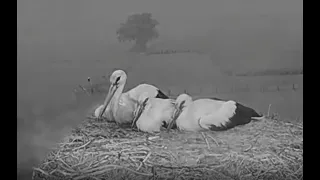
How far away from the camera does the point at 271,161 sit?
2.74 metres

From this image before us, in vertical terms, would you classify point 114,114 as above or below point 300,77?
below

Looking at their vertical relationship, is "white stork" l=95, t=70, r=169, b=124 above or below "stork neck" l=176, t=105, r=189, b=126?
above

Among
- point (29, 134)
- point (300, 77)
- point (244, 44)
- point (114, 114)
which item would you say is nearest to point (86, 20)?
point (114, 114)

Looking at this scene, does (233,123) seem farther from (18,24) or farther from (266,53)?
(18,24)

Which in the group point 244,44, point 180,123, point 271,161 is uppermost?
point 244,44

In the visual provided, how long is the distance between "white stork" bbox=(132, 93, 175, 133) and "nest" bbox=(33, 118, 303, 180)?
0.05 metres

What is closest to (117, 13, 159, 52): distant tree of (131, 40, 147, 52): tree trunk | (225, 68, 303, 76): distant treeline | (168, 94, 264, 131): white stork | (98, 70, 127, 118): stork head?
(131, 40, 147, 52): tree trunk

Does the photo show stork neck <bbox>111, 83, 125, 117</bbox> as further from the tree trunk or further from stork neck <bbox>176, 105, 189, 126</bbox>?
stork neck <bbox>176, 105, 189, 126</bbox>

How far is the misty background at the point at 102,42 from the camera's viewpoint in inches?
111

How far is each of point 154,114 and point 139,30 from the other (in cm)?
50

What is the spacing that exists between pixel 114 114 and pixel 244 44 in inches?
34.2

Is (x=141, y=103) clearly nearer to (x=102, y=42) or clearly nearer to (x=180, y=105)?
(x=180, y=105)

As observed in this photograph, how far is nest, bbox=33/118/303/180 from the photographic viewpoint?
272 centimetres

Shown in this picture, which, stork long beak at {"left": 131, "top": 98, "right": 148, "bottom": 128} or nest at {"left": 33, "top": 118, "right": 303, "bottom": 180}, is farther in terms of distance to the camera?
stork long beak at {"left": 131, "top": 98, "right": 148, "bottom": 128}
